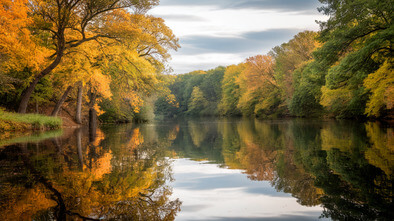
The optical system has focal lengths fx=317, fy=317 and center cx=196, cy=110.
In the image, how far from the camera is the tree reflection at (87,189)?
144 inches

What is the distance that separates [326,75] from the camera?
2984cm

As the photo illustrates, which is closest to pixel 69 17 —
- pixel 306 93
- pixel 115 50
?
pixel 115 50

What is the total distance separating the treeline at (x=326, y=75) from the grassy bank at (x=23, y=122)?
8580 millimetres

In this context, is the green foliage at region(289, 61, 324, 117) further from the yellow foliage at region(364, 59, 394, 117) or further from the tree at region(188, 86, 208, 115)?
the tree at region(188, 86, 208, 115)

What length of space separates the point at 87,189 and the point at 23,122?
16571mm

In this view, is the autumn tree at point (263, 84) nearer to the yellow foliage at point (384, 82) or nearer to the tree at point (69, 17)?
the yellow foliage at point (384, 82)

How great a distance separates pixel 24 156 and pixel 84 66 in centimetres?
1408

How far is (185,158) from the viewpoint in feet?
28.1

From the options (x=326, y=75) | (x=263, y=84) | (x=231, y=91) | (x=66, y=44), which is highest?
(x=231, y=91)

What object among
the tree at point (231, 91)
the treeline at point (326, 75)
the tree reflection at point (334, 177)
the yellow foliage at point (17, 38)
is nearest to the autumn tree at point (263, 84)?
the treeline at point (326, 75)

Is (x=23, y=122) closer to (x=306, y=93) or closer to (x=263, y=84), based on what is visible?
(x=306, y=93)

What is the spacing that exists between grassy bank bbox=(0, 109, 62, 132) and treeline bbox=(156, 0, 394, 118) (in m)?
8.58

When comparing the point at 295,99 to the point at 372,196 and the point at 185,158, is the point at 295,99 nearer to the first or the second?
the point at 185,158

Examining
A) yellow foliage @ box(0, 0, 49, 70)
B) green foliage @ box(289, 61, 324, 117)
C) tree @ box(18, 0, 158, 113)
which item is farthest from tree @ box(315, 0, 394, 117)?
green foliage @ box(289, 61, 324, 117)
